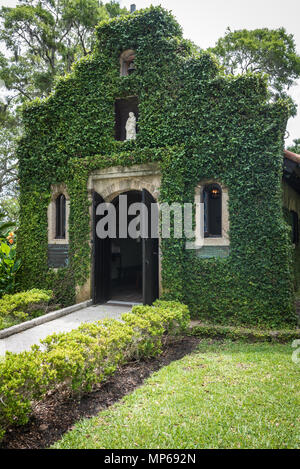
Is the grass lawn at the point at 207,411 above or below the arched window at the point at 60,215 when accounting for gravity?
below

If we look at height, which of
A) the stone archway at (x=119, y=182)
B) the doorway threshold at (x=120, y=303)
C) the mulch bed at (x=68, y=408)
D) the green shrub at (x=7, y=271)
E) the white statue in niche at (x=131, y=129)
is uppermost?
the white statue in niche at (x=131, y=129)

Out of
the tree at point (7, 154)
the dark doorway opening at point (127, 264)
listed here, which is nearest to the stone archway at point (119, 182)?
the dark doorway opening at point (127, 264)

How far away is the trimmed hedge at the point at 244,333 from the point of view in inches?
271

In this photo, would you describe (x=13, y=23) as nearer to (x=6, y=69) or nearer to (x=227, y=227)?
(x=6, y=69)

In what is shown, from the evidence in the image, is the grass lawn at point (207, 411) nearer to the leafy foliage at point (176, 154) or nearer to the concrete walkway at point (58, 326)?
the leafy foliage at point (176, 154)

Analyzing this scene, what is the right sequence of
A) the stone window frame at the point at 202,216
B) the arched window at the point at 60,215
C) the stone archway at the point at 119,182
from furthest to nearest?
the arched window at the point at 60,215, the stone archway at the point at 119,182, the stone window frame at the point at 202,216

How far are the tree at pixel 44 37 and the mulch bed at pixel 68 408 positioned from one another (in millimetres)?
19041

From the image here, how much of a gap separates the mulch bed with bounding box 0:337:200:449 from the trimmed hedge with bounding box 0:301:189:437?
150mm

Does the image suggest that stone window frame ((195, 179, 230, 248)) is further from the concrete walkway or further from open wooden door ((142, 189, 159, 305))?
the concrete walkway

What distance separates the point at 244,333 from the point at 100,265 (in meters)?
4.60

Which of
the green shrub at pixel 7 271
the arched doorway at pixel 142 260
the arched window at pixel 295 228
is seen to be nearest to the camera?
the arched doorway at pixel 142 260

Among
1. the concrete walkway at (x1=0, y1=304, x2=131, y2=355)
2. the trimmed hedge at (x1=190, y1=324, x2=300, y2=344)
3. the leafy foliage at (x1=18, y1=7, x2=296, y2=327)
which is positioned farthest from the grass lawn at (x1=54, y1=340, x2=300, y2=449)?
the concrete walkway at (x1=0, y1=304, x2=131, y2=355)

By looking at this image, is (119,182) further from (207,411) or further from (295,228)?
(295,228)

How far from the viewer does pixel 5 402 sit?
339 centimetres
